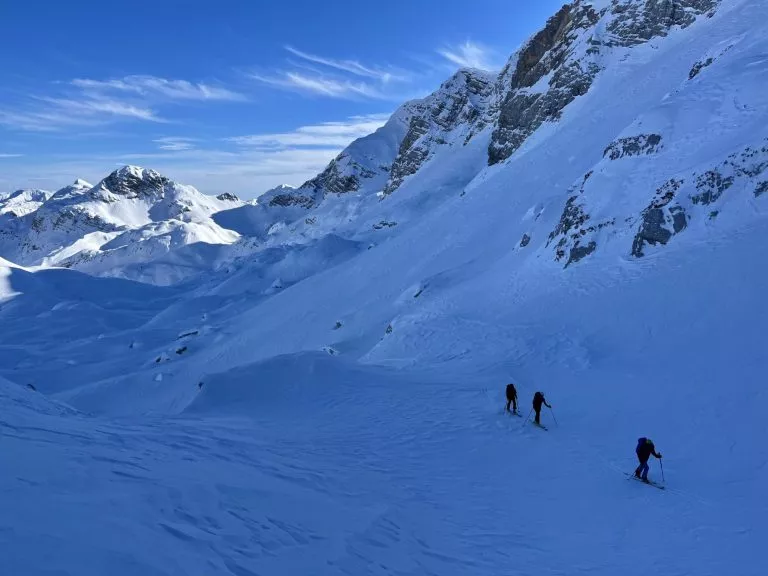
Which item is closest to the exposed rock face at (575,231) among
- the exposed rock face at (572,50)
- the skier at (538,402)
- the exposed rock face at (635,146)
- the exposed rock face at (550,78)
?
the exposed rock face at (635,146)

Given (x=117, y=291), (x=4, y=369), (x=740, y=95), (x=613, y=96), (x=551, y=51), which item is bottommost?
(x=4, y=369)

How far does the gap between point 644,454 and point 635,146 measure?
22.4 m

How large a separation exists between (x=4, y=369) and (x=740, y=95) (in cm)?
6519

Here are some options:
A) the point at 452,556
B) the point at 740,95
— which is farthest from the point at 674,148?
the point at 452,556

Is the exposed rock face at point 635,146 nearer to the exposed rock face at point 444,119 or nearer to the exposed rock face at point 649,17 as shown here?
the exposed rock face at point 649,17

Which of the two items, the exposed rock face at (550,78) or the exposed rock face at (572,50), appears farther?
the exposed rock face at (550,78)

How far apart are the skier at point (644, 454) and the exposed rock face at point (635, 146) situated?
21591 mm

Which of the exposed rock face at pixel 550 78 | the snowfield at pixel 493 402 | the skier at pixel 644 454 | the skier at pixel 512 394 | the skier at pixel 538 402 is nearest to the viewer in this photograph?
the snowfield at pixel 493 402

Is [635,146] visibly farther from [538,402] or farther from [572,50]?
[572,50]

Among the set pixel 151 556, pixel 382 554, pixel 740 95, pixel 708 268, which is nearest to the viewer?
pixel 151 556

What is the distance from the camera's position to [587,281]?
22.9 m

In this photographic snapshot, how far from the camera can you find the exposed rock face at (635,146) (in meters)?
26.7

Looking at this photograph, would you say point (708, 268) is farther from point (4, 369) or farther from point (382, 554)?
point (4, 369)

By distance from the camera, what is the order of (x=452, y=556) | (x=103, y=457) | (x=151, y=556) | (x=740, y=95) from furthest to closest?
(x=740, y=95), (x=103, y=457), (x=452, y=556), (x=151, y=556)
